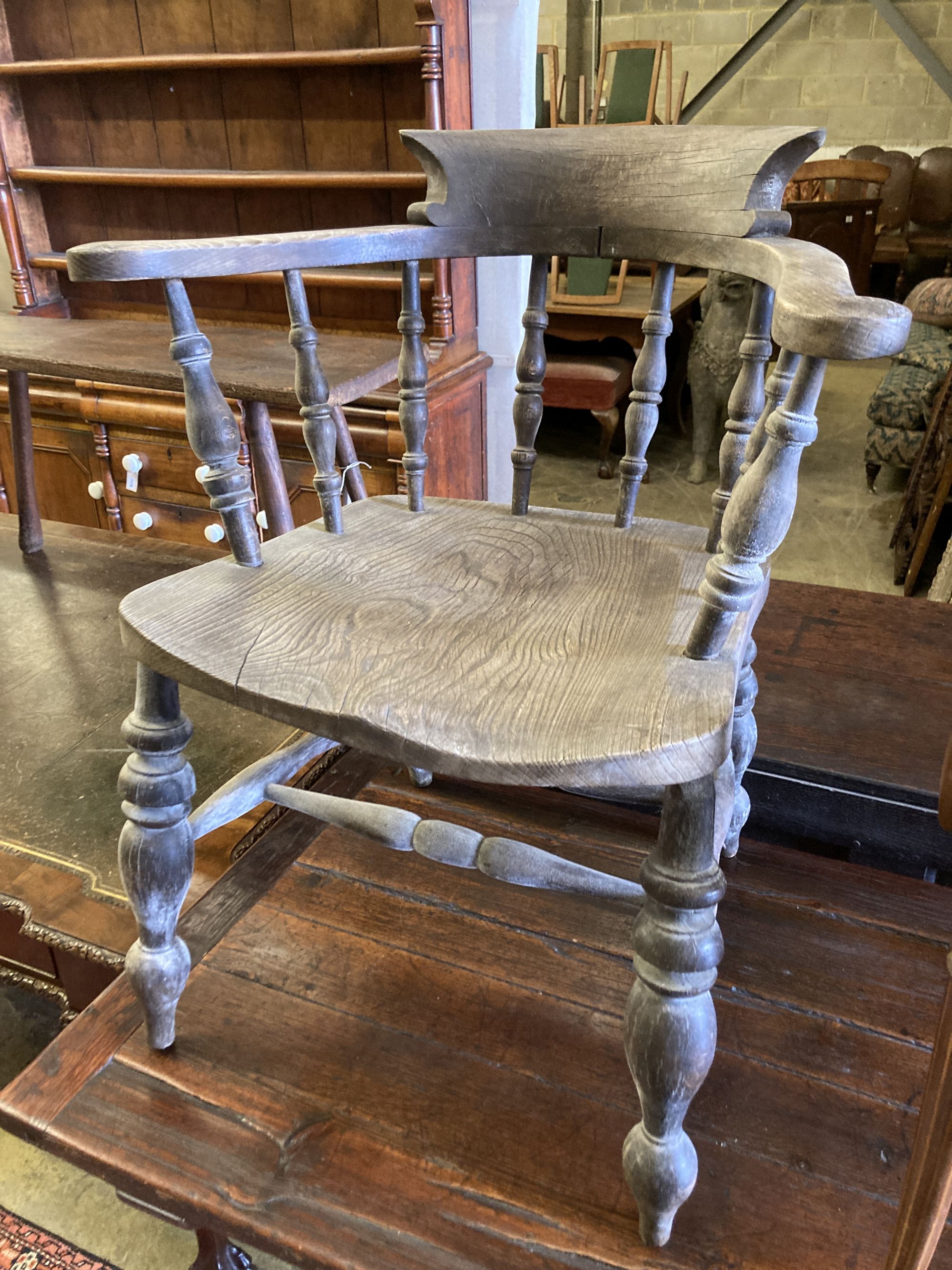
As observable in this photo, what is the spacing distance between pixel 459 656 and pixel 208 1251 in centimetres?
79

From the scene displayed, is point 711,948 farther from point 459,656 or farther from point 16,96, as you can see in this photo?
point 16,96

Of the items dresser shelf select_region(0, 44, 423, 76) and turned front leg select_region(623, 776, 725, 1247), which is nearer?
turned front leg select_region(623, 776, 725, 1247)

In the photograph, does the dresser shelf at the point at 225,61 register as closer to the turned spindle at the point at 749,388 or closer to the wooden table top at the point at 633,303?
the turned spindle at the point at 749,388

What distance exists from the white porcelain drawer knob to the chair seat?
4.78ft

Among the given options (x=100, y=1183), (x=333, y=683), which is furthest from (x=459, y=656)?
(x=100, y=1183)

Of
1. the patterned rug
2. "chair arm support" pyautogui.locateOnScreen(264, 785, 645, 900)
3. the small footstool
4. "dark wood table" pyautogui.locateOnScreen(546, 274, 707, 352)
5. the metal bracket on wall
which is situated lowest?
the patterned rug

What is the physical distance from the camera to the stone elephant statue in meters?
3.48

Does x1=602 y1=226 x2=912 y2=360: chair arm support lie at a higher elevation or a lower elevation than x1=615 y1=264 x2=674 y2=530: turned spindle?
higher

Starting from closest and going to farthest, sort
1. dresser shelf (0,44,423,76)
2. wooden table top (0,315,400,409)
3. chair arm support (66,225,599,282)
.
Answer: chair arm support (66,225,599,282), wooden table top (0,315,400,409), dresser shelf (0,44,423,76)

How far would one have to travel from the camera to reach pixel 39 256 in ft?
8.72

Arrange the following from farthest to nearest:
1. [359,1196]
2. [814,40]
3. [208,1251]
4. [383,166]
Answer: [814,40] → [383,166] → [208,1251] → [359,1196]

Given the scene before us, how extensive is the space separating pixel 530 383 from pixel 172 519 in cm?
163

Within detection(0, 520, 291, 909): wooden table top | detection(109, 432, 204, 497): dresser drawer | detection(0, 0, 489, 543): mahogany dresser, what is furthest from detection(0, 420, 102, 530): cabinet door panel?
detection(0, 520, 291, 909): wooden table top

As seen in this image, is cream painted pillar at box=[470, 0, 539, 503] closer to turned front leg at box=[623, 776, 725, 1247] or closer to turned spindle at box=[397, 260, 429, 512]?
turned spindle at box=[397, 260, 429, 512]
